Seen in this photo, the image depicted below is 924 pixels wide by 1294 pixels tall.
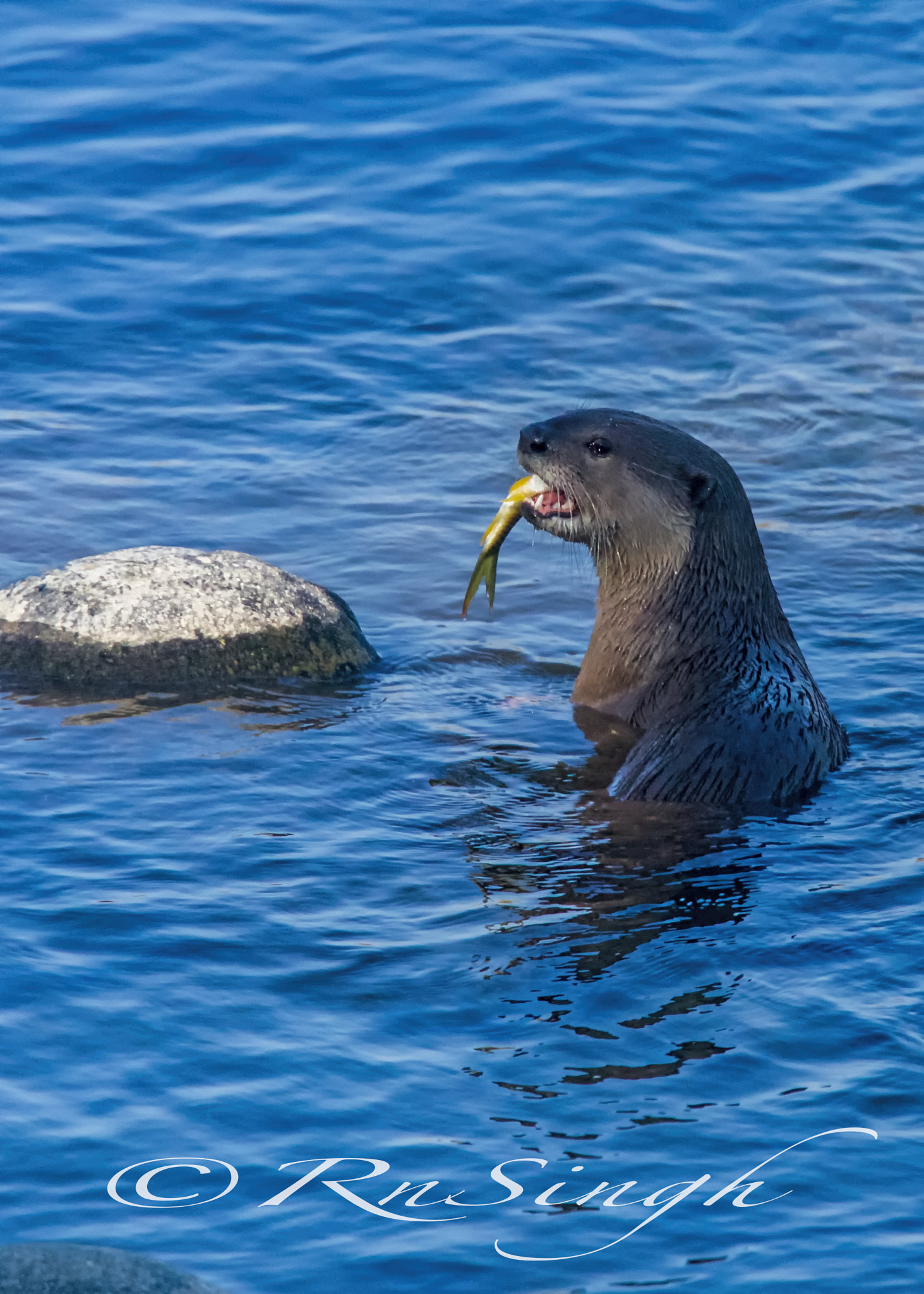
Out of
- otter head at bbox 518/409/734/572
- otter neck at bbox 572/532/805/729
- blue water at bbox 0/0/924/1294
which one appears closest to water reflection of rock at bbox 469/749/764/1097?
blue water at bbox 0/0/924/1294

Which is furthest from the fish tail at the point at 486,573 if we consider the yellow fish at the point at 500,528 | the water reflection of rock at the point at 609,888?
the water reflection of rock at the point at 609,888

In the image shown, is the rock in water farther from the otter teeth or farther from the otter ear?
the otter ear

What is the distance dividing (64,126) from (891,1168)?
11.8 meters

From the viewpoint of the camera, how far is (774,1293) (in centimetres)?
362

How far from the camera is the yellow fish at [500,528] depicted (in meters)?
6.90

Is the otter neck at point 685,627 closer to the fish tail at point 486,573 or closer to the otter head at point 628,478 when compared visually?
the otter head at point 628,478

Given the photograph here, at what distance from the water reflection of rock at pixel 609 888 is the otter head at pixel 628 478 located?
91 cm

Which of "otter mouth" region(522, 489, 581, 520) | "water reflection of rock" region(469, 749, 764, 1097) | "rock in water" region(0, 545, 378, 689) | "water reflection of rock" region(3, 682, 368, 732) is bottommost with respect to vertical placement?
"water reflection of rock" region(469, 749, 764, 1097)

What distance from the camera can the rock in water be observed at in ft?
23.2

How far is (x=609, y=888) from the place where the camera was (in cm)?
543

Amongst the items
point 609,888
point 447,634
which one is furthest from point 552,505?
point 609,888

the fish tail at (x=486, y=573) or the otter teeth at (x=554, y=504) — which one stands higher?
the otter teeth at (x=554, y=504)

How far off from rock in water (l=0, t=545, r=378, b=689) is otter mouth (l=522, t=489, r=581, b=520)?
995 millimetres

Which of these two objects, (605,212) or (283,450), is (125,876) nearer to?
(283,450)
